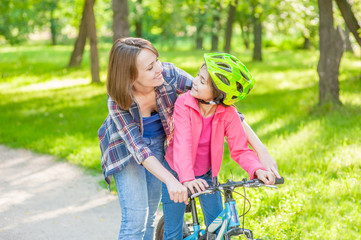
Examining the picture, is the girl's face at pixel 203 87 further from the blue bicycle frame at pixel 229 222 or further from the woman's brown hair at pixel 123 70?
the blue bicycle frame at pixel 229 222

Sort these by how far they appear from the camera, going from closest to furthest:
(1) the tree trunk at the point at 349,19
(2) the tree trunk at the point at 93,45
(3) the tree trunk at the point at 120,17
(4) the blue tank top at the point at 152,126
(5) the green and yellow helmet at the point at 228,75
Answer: (5) the green and yellow helmet at the point at 228,75
(4) the blue tank top at the point at 152,126
(1) the tree trunk at the point at 349,19
(3) the tree trunk at the point at 120,17
(2) the tree trunk at the point at 93,45

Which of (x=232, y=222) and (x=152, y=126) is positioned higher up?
(x=152, y=126)

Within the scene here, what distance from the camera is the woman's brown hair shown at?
102 inches

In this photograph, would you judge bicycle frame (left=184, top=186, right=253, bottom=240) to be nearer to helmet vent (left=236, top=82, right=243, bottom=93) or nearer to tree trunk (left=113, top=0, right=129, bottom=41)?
helmet vent (left=236, top=82, right=243, bottom=93)

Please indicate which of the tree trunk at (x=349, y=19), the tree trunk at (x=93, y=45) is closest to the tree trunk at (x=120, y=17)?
the tree trunk at (x=93, y=45)

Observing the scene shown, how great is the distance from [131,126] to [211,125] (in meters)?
0.47

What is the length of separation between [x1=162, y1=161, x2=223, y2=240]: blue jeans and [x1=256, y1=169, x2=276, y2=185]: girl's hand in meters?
0.55

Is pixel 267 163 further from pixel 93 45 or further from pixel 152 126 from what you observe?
pixel 93 45

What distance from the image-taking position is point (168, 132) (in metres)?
2.87

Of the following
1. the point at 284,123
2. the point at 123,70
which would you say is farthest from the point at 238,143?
the point at 284,123

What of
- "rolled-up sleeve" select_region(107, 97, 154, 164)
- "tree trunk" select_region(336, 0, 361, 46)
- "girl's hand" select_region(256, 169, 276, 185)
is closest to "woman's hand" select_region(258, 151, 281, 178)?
"girl's hand" select_region(256, 169, 276, 185)

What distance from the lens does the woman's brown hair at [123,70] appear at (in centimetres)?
259

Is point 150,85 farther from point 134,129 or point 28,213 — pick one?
point 28,213

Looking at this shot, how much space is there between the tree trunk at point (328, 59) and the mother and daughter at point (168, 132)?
18.0ft
